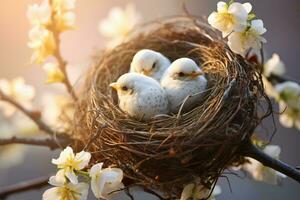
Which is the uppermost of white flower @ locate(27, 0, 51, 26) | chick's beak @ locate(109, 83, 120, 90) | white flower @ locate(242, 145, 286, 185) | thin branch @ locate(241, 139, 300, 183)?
white flower @ locate(27, 0, 51, 26)

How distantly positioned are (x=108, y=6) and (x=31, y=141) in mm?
1352

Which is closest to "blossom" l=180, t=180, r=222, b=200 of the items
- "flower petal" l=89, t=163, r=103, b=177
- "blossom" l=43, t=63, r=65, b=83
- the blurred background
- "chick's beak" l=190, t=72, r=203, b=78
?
"flower petal" l=89, t=163, r=103, b=177

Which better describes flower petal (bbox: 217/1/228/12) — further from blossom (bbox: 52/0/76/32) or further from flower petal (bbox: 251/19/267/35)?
blossom (bbox: 52/0/76/32)

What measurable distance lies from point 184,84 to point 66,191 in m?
0.32

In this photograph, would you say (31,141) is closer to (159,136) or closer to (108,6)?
(159,136)

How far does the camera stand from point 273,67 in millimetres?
1251

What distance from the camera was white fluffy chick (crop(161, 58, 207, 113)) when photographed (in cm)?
114

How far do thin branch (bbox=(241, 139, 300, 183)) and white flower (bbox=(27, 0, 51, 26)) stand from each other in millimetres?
420

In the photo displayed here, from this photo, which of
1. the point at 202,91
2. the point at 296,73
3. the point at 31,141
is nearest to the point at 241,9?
the point at 202,91

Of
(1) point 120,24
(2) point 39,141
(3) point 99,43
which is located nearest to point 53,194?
(2) point 39,141

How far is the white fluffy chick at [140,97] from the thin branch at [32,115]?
0.51 feet

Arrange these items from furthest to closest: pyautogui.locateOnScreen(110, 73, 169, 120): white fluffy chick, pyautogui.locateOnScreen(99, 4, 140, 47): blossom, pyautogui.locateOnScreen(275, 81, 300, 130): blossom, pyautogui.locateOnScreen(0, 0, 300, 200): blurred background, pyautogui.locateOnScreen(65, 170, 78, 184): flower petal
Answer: pyautogui.locateOnScreen(0, 0, 300, 200): blurred background
pyautogui.locateOnScreen(99, 4, 140, 47): blossom
pyautogui.locateOnScreen(275, 81, 300, 130): blossom
pyautogui.locateOnScreen(110, 73, 169, 120): white fluffy chick
pyautogui.locateOnScreen(65, 170, 78, 184): flower petal

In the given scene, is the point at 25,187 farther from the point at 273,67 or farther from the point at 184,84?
the point at 273,67

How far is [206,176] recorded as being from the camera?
99cm
